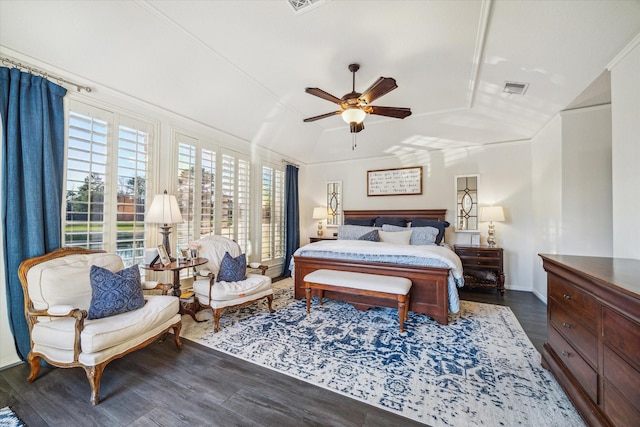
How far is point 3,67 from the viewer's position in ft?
6.88

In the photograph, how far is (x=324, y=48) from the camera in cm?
262

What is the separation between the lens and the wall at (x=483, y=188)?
4457mm

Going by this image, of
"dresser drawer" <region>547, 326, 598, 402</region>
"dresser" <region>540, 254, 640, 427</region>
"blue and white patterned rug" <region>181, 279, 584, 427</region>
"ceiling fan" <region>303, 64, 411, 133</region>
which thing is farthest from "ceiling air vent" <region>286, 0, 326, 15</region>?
"dresser drawer" <region>547, 326, 598, 402</region>

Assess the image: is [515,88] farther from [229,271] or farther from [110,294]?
[110,294]

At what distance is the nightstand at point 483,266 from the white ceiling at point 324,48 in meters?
2.15

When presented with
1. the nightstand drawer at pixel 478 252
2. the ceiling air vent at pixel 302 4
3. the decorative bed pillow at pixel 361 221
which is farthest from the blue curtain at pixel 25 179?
the nightstand drawer at pixel 478 252

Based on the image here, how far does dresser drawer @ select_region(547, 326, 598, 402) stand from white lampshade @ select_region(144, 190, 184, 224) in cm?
369

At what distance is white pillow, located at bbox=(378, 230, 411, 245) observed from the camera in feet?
14.4

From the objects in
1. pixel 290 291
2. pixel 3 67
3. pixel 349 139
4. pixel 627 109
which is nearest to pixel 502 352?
pixel 627 109

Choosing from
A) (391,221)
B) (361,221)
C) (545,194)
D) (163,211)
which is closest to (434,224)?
(391,221)

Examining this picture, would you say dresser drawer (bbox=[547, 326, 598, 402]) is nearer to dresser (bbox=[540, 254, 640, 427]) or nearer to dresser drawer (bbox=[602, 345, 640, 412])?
dresser (bbox=[540, 254, 640, 427])

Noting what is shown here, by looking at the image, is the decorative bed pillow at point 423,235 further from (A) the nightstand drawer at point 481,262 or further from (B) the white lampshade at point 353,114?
(B) the white lampshade at point 353,114

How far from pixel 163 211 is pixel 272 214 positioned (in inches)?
96.8

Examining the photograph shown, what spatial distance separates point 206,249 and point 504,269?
16.5ft
